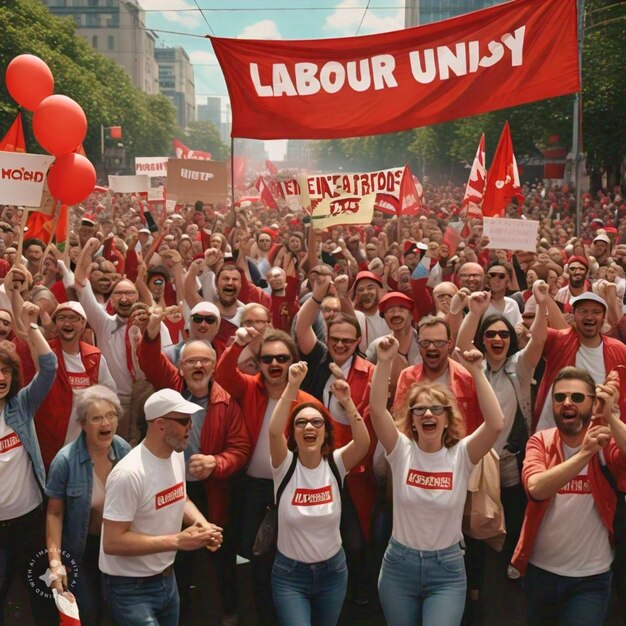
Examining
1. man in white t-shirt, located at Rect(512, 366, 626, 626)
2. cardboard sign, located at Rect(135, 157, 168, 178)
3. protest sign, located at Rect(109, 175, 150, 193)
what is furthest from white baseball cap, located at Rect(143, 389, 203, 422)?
cardboard sign, located at Rect(135, 157, 168, 178)

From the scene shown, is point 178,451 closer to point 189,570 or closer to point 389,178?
point 189,570

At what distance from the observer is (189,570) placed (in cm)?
503

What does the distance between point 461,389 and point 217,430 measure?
1354mm

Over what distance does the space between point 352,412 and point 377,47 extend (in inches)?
169

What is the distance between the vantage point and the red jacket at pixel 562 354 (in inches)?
216

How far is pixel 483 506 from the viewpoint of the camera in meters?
4.69

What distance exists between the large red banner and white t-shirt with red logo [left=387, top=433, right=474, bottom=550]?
158 inches

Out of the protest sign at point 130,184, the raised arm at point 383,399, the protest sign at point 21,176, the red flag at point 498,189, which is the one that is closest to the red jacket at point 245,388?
the raised arm at point 383,399

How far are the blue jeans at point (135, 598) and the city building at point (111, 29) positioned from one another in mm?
122652

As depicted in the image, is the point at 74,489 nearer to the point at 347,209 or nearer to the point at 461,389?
the point at 461,389

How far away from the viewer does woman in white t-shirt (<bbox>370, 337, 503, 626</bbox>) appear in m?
4.11

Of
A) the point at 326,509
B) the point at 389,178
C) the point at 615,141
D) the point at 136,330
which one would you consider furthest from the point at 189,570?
the point at 615,141

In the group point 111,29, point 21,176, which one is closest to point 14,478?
point 21,176

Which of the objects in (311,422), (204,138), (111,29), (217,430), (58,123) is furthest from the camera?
(204,138)
